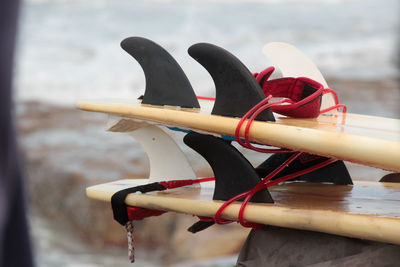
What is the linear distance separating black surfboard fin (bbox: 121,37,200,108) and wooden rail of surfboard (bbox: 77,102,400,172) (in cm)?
4

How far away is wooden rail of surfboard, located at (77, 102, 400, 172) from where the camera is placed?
688 mm

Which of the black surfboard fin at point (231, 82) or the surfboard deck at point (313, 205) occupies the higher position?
the black surfboard fin at point (231, 82)

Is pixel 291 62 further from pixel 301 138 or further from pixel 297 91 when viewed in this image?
pixel 301 138

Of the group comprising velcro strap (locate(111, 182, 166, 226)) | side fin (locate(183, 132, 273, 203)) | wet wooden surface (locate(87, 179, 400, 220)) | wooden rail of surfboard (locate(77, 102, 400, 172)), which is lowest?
velcro strap (locate(111, 182, 166, 226))

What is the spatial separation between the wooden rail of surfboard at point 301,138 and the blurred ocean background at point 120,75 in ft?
0.80

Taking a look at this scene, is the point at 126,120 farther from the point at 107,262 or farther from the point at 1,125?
the point at 107,262

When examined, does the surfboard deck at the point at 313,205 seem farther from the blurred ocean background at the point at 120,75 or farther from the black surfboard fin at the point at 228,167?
the blurred ocean background at the point at 120,75

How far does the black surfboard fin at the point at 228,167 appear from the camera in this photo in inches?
32.7

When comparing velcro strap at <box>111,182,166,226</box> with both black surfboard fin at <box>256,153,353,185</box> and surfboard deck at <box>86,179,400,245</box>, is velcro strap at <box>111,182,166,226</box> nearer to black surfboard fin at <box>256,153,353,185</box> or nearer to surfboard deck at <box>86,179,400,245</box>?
surfboard deck at <box>86,179,400,245</box>

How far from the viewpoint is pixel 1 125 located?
50 cm

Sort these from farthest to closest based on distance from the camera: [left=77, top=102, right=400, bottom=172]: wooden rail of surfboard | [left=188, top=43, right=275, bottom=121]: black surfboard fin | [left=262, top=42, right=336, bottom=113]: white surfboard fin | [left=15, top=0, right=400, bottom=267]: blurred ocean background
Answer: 1. [left=15, top=0, right=400, bottom=267]: blurred ocean background
2. [left=262, top=42, right=336, bottom=113]: white surfboard fin
3. [left=188, top=43, right=275, bottom=121]: black surfboard fin
4. [left=77, top=102, right=400, bottom=172]: wooden rail of surfboard

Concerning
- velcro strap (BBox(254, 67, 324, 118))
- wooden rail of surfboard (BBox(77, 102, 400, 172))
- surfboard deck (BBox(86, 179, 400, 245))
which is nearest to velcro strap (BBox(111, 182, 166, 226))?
surfboard deck (BBox(86, 179, 400, 245))

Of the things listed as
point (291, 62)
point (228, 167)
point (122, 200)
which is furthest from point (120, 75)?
point (228, 167)

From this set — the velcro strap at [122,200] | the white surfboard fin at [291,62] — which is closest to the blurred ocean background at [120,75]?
the white surfboard fin at [291,62]
